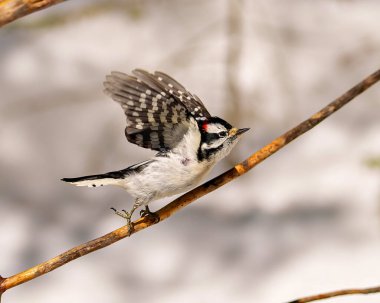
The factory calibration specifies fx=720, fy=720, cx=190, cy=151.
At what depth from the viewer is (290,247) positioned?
1.32m

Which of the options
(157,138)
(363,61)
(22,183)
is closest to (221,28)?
(363,61)

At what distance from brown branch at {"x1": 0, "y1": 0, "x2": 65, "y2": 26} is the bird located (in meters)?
0.11

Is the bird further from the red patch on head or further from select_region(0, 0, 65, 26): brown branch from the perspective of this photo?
select_region(0, 0, 65, 26): brown branch

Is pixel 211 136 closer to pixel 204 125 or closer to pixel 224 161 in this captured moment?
pixel 204 125

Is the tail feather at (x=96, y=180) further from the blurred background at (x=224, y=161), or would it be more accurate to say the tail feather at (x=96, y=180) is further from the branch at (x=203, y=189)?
the blurred background at (x=224, y=161)

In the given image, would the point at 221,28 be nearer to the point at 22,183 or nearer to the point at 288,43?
the point at 288,43

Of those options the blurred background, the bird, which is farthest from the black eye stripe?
the blurred background

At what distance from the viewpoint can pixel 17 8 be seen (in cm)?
44

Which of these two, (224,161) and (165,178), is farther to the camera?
(224,161)

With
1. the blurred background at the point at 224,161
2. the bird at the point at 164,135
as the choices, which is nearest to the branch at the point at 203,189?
the bird at the point at 164,135

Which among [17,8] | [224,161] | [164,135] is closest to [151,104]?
[164,135]

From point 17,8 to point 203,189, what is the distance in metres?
0.21

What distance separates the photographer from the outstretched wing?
567mm

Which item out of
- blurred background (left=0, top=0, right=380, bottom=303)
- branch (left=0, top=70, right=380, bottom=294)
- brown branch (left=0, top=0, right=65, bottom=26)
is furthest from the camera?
blurred background (left=0, top=0, right=380, bottom=303)
